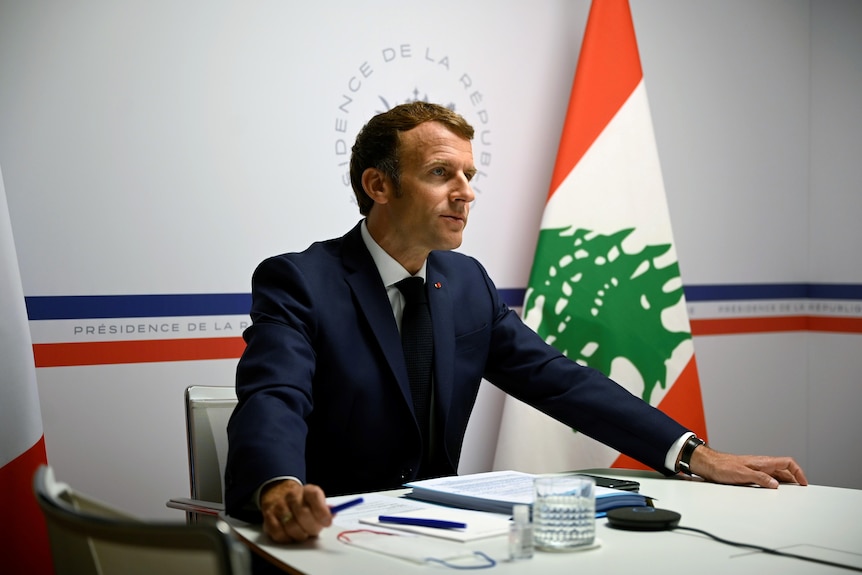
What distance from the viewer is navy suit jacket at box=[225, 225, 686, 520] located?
2.07 metres

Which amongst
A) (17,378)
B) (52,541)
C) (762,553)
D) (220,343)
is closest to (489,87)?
(220,343)

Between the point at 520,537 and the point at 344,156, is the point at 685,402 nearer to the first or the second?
the point at 344,156

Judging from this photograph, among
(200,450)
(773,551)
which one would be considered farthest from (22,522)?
(773,551)

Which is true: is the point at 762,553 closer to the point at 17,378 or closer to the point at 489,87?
the point at 17,378

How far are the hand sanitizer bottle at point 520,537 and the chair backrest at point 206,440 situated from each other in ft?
3.81

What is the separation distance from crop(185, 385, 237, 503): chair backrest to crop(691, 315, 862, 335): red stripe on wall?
9.11 ft

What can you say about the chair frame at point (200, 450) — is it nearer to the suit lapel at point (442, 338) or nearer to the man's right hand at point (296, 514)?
the suit lapel at point (442, 338)

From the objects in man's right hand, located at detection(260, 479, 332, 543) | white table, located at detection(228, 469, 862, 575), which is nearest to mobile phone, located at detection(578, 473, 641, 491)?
white table, located at detection(228, 469, 862, 575)

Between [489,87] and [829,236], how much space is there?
7.21 ft

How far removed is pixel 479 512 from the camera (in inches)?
65.1

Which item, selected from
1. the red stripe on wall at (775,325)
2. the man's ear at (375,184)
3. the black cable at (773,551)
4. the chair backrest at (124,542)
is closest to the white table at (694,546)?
the black cable at (773,551)

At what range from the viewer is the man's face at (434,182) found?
7.73 ft

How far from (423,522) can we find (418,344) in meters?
0.77

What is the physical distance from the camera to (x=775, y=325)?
4848mm
